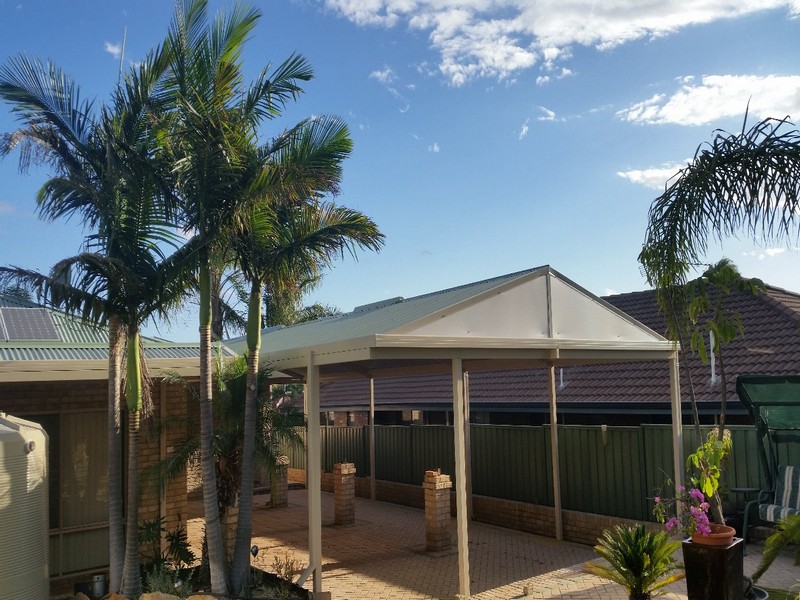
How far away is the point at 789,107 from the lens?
681 centimetres

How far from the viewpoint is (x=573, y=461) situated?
12.4 meters

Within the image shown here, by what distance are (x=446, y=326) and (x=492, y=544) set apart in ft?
16.8

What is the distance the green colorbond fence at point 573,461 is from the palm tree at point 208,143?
6653mm

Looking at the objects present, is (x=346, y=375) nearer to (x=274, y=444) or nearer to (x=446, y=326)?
(x=274, y=444)

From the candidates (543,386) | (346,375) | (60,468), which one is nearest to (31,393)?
(60,468)

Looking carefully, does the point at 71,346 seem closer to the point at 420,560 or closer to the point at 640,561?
the point at 420,560

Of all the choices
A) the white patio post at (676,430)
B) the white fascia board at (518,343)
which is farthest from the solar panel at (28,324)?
the white patio post at (676,430)

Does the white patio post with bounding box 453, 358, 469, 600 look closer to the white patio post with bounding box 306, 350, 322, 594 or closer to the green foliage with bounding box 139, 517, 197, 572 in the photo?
the white patio post with bounding box 306, 350, 322, 594

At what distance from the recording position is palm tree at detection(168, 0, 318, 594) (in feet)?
25.1

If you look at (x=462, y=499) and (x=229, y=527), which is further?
(x=229, y=527)

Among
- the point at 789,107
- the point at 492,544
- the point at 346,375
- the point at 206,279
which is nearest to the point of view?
the point at 789,107

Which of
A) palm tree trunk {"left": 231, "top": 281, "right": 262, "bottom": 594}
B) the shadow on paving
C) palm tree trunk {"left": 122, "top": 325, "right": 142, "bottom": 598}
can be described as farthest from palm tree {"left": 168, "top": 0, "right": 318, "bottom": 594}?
the shadow on paving

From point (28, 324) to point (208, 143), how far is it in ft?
14.4

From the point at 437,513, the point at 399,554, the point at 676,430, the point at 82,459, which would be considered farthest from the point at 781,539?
the point at 82,459
